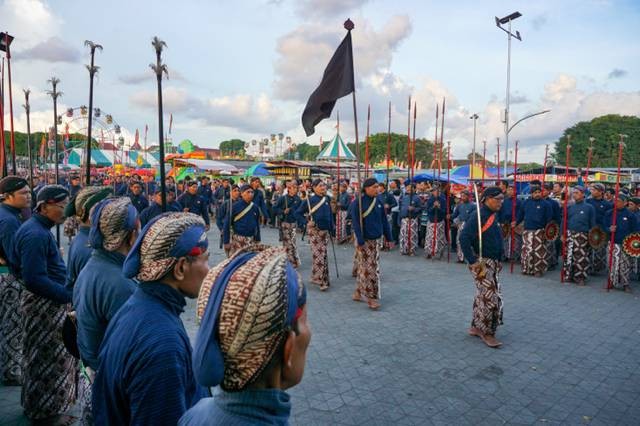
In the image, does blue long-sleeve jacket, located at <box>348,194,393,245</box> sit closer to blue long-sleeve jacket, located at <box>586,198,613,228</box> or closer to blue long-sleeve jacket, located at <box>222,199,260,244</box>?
blue long-sleeve jacket, located at <box>222,199,260,244</box>

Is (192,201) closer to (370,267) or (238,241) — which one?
(238,241)

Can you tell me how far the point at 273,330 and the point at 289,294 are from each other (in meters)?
0.12

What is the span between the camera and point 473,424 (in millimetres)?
4062

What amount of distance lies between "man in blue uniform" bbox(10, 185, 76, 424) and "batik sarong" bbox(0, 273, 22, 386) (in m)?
0.36

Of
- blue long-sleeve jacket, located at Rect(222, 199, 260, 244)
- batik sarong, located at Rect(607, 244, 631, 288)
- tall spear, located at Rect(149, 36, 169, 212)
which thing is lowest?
batik sarong, located at Rect(607, 244, 631, 288)

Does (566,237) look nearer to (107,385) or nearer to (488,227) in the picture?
(488,227)

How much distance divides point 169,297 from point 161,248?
227 millimetres

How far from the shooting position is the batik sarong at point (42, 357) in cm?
392

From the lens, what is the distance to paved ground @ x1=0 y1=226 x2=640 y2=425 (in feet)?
14.1

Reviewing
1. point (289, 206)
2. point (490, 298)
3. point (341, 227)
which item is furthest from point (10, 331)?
point (341, 227)

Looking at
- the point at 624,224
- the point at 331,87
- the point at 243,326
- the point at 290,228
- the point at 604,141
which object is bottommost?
the point at 290,228

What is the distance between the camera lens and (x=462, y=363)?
543 cm

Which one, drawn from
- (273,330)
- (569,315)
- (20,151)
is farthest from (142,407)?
(20,151)

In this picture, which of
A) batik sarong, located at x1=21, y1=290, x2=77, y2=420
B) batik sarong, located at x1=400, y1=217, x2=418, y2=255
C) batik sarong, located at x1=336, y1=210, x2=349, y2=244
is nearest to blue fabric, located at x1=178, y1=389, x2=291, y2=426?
batik sarong, located at x1=21, y1=290, x2=77, y2=420
